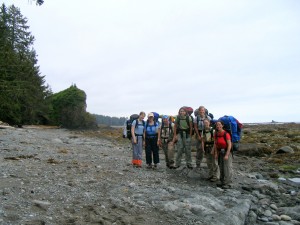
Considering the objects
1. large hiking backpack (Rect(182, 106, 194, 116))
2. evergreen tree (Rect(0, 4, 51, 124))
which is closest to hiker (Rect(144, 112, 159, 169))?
large hiking backpack (Rect(182, 106, 194, 116))

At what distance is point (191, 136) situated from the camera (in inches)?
500

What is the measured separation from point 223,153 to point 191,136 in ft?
6.59

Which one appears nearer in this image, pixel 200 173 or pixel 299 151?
pixel 200 173

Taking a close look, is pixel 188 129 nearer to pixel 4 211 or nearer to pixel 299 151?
pixel 4 211

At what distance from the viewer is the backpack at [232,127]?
10917mm

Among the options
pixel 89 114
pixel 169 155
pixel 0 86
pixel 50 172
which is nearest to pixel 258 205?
pixel 169 155

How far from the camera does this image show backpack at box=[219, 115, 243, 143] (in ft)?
35.8

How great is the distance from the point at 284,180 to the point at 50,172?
990 cm

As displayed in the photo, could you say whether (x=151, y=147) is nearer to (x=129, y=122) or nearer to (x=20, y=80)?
(x=129, y=122)

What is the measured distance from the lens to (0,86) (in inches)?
1014

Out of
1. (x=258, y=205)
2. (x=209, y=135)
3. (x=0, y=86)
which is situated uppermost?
(x=0, y=86)

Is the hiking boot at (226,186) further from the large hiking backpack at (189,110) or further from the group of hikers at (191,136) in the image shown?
the large hiking backpack at (189,110)

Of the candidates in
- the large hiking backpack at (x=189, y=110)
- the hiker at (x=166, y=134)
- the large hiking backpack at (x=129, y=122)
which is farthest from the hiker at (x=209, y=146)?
the large hiking backpack at (x=129, y=122)

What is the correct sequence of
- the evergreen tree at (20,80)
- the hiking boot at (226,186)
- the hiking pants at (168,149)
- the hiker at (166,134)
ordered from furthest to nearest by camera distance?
the evergreen tree at (20,80) → the hiking pants at (168,149) → the hiker at (166,134) → the hiking boot at (226,186)
